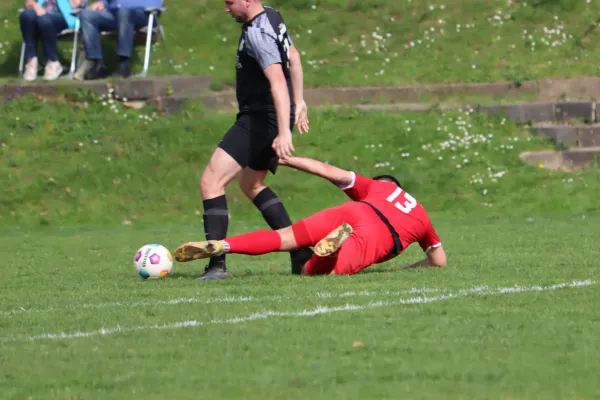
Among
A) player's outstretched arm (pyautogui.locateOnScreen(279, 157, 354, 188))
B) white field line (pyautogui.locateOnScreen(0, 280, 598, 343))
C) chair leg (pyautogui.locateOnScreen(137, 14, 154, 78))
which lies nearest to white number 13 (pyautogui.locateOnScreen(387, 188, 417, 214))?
player's outstretched arm (pyautogui.locateOnScreen(279, 157, 354, 188))

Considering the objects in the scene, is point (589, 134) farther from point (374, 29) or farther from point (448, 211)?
point (374, 29)

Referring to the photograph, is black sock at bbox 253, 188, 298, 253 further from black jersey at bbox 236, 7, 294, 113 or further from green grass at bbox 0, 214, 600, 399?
black jersey at bbox 236, 7, 294, 113

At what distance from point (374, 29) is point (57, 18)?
5.96m

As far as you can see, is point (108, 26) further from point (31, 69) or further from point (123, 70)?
point (31, 69)

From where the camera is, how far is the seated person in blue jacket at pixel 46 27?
1908 centimetres

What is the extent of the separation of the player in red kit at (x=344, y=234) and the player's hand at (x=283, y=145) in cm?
6

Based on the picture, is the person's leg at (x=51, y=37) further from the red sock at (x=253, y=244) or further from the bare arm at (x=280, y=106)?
the red sock at (x=253, y=244)

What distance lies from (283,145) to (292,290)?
1145 millimetres

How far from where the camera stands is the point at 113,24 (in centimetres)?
1892

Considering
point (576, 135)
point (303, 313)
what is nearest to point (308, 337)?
point (303, 313)

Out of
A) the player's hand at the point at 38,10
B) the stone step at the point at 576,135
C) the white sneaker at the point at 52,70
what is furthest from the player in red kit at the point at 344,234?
the white sneaker at the point at 52,70

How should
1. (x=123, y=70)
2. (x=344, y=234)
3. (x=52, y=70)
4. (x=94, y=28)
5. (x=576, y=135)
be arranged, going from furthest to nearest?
1. (x=52, y=70)
2. (x=123, y=70)
3. (x=94, y=28)
4. (x=576, y=135)
5. (x=344, y=234)

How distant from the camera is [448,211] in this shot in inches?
633

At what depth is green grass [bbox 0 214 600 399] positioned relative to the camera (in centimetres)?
469
